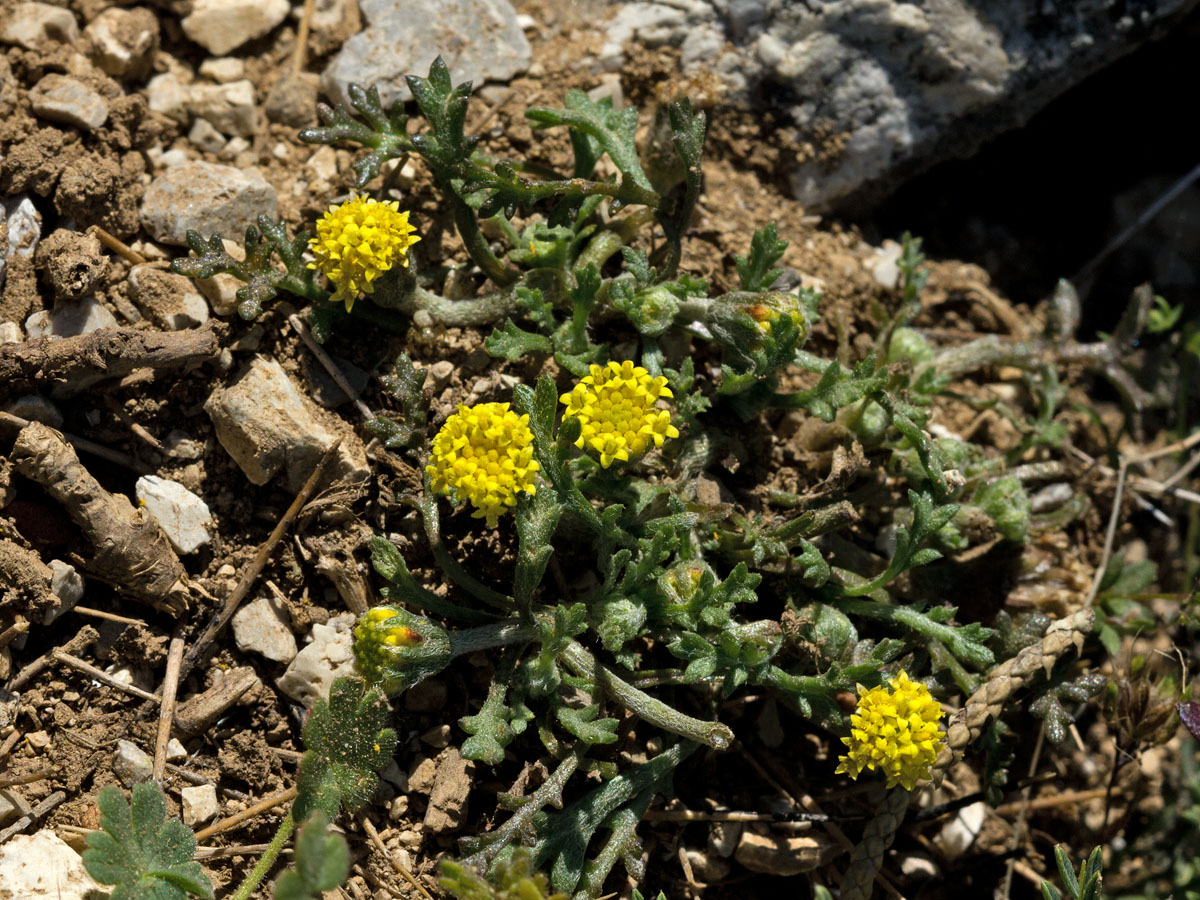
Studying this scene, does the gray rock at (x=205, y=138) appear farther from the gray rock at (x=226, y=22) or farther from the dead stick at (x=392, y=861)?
the dead stick at (x=392, y=861)

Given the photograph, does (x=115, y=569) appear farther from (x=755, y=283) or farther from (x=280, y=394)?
(x=755, y=283)

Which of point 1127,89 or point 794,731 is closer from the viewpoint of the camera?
point 794,731

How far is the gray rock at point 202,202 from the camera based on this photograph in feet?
10.8

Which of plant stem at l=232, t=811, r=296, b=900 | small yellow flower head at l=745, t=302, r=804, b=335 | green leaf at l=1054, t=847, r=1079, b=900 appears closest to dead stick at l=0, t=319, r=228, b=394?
plant stem at l=232, t=811, r=296, b=900

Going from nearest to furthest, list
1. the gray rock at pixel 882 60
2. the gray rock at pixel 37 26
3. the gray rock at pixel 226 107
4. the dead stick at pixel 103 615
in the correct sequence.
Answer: the dead stick at pixel 103 615 < the gray rock at pixel 37 26 < the gray rock at pixel 226 107 < the gray rock at pixel 882 60

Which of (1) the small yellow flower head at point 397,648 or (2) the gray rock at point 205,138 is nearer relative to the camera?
(1) the small yellow flower head at point 397,648

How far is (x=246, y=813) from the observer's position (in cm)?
286

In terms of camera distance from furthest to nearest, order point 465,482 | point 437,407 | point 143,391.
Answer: point 437,407 < point 143,391 < point 465,482

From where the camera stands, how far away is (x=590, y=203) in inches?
134

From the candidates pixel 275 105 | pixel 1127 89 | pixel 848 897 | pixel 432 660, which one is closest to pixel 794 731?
pixel 848 897

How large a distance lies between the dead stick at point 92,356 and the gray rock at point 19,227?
0.34 m

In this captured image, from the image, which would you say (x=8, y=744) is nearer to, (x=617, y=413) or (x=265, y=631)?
(x=265, y=631)

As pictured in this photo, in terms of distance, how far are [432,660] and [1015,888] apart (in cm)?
239

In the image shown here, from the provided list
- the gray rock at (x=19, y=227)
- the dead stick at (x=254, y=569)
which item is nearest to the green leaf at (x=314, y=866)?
the dead stick at (x=254, y=569)
